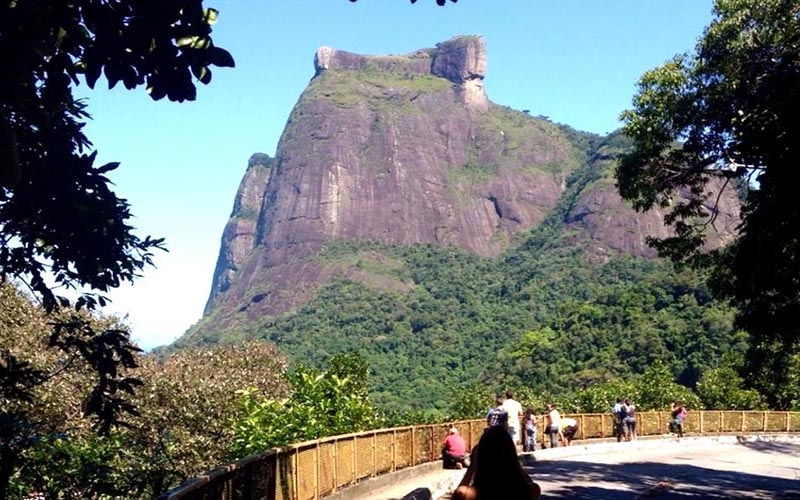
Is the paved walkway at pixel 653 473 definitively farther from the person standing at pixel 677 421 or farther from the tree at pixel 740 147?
the tree at pixel 740 147

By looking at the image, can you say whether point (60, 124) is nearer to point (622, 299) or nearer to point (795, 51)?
point (795, 51)

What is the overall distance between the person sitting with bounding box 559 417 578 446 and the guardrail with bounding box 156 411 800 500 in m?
0.64

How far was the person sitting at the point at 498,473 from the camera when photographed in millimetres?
4965

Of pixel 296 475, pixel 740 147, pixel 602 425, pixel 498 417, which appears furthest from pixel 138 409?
pixel 602 425

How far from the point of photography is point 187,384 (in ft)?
100

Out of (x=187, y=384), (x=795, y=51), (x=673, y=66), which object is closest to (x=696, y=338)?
(x=187, y=384)

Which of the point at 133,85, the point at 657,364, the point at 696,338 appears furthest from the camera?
the point at 696,338

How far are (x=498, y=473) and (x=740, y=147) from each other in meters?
8.87

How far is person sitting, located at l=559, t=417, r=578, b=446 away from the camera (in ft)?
84.4

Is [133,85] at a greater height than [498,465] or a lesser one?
greater

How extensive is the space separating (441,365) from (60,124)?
468ft

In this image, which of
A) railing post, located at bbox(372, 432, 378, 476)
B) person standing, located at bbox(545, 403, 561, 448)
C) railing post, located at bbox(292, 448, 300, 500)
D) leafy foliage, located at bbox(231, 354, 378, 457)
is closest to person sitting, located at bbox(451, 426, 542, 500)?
railing post, located at bbox(292, 448, 300, 500)

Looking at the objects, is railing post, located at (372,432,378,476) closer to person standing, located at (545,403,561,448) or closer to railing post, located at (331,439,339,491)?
railing post, located at (331,439,339,491)

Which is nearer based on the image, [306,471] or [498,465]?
[498,465]
